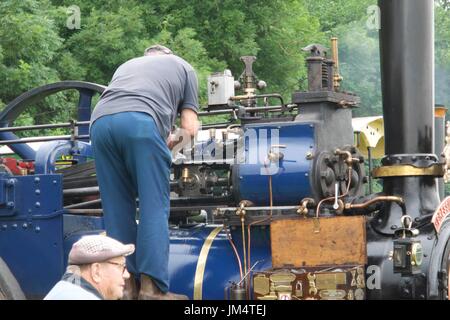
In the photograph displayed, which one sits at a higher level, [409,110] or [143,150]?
[409,110]

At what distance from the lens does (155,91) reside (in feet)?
12.5

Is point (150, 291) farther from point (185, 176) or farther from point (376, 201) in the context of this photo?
point (376, 201)

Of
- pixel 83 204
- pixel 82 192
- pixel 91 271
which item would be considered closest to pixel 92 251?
pixel 91 271

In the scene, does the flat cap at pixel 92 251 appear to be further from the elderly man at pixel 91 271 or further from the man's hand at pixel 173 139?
the man's hand at pixel 173 139

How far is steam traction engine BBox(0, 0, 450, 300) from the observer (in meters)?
3.95

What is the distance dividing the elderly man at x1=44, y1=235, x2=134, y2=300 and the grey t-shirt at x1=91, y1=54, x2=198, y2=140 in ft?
3.27

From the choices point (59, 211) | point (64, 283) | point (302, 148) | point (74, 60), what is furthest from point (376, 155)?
point (74, 60)

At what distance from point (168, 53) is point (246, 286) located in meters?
1.11

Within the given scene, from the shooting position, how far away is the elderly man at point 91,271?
2.78 metres

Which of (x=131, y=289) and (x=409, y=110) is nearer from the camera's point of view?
(x=131, y=289)

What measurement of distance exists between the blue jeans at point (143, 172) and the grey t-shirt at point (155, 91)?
46 mm

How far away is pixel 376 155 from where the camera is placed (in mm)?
6039

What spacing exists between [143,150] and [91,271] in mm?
928

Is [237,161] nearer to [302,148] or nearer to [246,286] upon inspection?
[302,148]
